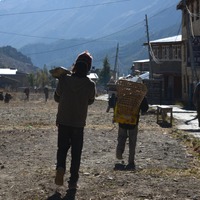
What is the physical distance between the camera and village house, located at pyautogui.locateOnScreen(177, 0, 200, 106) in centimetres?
2981

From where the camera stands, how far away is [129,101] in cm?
972

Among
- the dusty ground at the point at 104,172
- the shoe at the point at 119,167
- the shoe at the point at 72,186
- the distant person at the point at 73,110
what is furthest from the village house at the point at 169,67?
the shoe at the point at 72,186

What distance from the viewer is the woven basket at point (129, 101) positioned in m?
9.58

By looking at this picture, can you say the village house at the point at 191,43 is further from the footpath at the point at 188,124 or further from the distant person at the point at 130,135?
the distant person at the point at 130,135

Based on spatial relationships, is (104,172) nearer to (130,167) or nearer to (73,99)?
(130,167)

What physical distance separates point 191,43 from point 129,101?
20.2 meters

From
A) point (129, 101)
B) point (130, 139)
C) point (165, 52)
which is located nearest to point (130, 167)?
point (130, 139)

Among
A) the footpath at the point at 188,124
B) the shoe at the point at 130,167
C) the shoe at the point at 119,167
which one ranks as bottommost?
the shoe at the point at 119,167

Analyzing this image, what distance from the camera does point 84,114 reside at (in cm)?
705

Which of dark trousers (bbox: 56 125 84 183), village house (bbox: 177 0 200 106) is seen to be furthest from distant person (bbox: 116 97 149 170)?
village house (bbox: 177 0 200 106)

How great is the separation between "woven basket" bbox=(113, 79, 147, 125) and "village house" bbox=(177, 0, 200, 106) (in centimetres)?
1973

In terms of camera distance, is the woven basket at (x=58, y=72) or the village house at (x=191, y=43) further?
the village house at (x=191, y=43)

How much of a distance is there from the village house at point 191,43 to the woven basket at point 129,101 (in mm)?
19735

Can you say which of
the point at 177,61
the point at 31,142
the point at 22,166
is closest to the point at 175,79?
the point at 177,61
